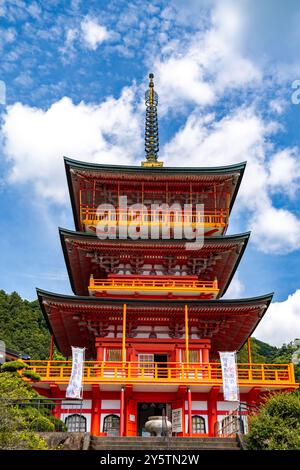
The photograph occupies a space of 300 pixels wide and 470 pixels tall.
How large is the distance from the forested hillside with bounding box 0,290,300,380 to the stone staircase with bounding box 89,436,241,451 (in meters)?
49.5

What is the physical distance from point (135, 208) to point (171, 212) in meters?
2.32

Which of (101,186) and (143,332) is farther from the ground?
(101,186)

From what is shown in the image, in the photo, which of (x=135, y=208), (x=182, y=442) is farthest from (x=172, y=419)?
→ (x=135, y=208)

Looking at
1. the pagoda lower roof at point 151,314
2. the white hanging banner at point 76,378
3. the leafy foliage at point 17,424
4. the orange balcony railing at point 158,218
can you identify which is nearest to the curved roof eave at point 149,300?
the pagoda lower roof at point 151,314

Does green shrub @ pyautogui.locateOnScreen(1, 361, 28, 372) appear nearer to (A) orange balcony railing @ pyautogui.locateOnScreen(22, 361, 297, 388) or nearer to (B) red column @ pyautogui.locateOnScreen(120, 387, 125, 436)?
(A) orange balcony railing @ pyautogui.locateOnScreen(22, 361, 297, 388)

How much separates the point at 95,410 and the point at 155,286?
25.3 feet

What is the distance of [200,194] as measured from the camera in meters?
35.0

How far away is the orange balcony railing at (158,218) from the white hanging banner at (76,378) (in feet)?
29.9

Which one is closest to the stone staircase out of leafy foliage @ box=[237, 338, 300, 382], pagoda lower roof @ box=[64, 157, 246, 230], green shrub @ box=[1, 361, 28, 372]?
green shrub @ box=[1, 361, 28, 372]

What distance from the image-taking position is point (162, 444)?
1939 cm

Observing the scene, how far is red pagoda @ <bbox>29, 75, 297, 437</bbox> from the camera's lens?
2791 centimetres

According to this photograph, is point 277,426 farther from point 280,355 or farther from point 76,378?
point 280,355

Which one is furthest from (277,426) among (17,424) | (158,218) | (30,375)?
(158,218)

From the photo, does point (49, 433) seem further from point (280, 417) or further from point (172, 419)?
point (172, 419)
